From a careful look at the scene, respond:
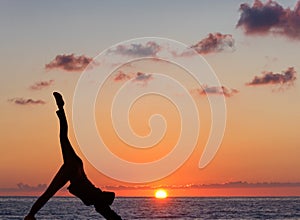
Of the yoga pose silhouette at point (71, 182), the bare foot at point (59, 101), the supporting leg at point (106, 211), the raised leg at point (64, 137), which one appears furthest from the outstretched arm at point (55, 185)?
the bare foot at point (59, 101)

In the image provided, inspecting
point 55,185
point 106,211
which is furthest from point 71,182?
point 106,211

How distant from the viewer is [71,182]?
1204cm

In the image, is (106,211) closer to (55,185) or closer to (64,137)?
(55,185)

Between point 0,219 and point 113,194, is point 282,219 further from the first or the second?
point 113,194

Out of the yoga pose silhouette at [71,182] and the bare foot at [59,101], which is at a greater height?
the bare foot at [59,101]

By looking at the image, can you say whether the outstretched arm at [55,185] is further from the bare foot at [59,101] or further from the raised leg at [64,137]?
the bare foot at [59,101]

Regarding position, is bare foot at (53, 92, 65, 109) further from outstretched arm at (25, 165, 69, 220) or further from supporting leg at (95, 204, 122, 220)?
supporting leg at (95, 204, 122, 220)

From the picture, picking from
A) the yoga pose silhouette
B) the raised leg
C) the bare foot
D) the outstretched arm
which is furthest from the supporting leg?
the bare foot

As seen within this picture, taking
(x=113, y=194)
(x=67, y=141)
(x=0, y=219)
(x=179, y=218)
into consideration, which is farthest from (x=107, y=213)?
(x=179, y=218)

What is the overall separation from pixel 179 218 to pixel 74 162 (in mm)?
94141

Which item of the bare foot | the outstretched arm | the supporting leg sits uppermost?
the bare foot

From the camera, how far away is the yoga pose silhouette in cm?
1180

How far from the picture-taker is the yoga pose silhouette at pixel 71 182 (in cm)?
1180

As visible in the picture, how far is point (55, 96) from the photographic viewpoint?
1162cm
